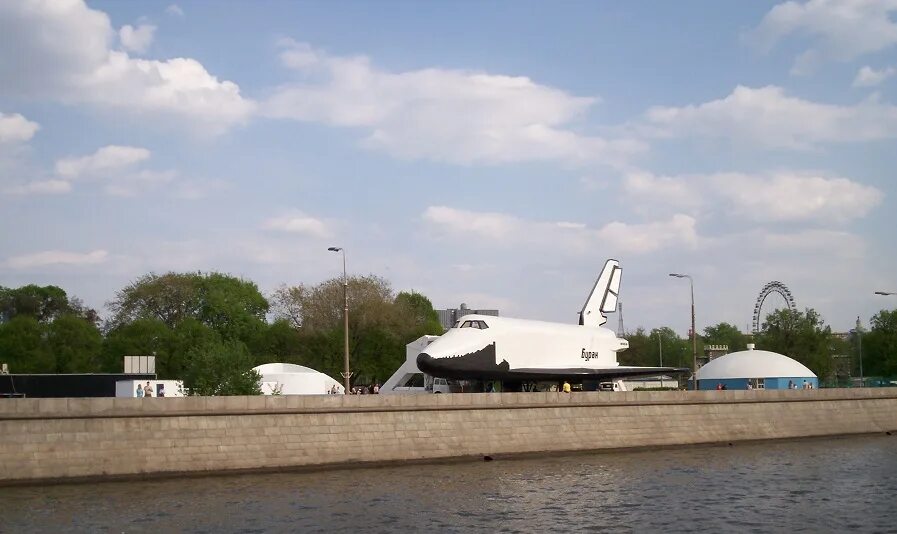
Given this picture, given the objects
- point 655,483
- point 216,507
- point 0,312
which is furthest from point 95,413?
point 0,312

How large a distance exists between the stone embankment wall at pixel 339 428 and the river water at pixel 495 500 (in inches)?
41.2

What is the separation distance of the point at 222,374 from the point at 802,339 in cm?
7674

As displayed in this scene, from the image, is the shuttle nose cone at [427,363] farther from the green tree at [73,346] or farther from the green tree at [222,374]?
the green tree at [73,346]

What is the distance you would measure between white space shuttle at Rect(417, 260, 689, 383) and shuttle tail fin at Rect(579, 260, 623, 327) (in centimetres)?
246

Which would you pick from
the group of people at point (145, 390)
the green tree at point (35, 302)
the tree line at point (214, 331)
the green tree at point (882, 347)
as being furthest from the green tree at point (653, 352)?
the group of people at point (145, 390)

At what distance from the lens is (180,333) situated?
81.8 meters

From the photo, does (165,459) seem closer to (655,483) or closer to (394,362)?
(655,483)

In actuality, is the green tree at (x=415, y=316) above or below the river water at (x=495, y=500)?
above

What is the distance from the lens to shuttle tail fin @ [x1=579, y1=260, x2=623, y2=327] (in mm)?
59031

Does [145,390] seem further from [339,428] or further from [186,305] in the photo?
[186,305]

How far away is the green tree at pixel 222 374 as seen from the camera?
44344mm

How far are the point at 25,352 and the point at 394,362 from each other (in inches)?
1252

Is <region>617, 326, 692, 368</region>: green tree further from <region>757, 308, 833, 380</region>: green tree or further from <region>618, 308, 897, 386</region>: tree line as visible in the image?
<region>757, 308, 833, 380</region>: green tree

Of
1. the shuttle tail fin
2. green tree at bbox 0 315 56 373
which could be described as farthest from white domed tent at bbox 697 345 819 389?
green tree at bbox 0 315 56 373
